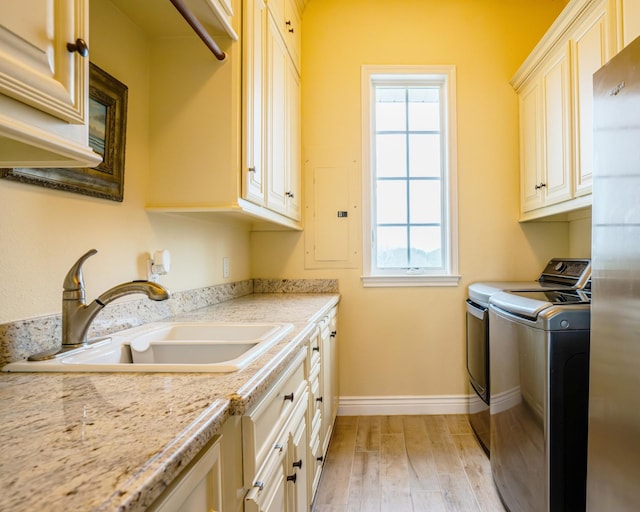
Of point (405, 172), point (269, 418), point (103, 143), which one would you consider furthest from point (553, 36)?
point (269, 418)

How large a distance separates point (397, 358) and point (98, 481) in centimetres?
246

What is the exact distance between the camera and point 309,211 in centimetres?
273

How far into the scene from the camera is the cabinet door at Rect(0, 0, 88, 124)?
52cm

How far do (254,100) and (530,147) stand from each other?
1.87 m

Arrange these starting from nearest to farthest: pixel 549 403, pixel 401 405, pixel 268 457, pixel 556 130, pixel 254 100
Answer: pixel 268 457
pixel 549 403
pixel 254 100
pixel 556 130
pixel 401 405

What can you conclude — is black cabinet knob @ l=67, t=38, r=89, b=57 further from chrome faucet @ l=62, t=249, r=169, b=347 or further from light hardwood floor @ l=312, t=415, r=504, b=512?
light hardwood floor @ l=312, t=415, r=504, b=512

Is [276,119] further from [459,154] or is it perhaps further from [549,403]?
[549,403]

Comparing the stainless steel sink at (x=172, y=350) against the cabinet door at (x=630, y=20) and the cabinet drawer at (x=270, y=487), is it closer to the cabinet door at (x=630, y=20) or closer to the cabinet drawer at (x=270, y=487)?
the cabinet drawer at (x=270, y=487)

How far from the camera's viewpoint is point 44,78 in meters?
0.57

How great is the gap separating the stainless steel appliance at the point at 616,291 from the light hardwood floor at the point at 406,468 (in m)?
0.81

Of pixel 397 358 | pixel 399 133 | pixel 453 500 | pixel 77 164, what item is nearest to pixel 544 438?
pixel 453 500

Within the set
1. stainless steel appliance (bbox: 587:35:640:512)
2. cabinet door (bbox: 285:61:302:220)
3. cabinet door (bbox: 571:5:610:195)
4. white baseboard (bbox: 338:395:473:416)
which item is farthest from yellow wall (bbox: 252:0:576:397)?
stainless steel appliance (bbox: 587:35:640:512)

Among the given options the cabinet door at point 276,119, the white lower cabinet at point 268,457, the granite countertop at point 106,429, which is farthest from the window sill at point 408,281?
the granite countertop at point 106,429

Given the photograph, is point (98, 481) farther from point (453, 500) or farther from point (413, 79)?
point (413, 79)
